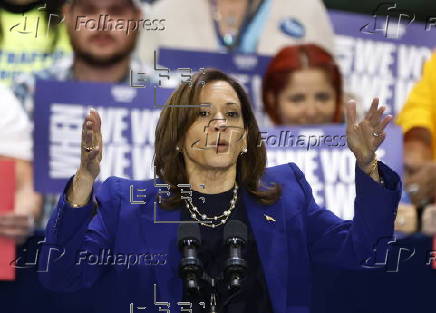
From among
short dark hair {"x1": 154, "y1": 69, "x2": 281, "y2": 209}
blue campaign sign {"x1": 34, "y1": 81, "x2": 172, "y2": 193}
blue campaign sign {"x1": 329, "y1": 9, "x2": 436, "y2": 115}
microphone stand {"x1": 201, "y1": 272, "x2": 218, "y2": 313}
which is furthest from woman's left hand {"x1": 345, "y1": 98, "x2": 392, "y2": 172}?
blue campaign sign {"x1": 329, "y1": 9, "x2": 436, "y2": 115}

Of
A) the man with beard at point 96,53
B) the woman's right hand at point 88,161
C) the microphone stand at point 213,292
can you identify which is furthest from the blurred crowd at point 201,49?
the microphone stand at point 213,292

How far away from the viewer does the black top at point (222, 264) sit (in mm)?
1568

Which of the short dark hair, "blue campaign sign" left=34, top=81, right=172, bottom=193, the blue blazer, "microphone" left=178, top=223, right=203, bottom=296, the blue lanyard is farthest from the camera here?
the blue lanyard

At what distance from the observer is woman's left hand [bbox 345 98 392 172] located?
5.10ft

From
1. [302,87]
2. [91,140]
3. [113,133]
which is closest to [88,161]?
[91,140]

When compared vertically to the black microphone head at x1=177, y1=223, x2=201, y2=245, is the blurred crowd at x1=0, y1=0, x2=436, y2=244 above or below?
above

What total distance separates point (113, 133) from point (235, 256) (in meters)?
0.92

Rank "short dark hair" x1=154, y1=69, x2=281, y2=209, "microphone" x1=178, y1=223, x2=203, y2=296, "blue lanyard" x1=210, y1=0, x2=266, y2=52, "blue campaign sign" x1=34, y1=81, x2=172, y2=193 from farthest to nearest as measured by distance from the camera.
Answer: "blue lanyard" x1=210, y1=0, x2=266, y2=52, "blue campaign sign" x1=34, y1=81, x2=172, y2=193, "short dark hair" x1=154, y1=69, x2=281, y2=209, "microphone" x1=178, y1=223, x2=203, y2=296

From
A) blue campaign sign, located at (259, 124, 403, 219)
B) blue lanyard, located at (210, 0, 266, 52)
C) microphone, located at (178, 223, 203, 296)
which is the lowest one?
microphone, located at (178, 223, 203, 296)

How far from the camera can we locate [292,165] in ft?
6.11

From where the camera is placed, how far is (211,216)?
1727 mm

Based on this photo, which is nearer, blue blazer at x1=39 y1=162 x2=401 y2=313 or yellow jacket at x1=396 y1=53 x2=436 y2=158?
blue blazer at x1=39 y1=162 x2=401 y2=313

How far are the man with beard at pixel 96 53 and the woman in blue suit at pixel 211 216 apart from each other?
0.63 metres

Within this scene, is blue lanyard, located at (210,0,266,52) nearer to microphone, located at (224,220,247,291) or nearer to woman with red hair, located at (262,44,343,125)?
woman with red hair, located at (262,44,343,125)
